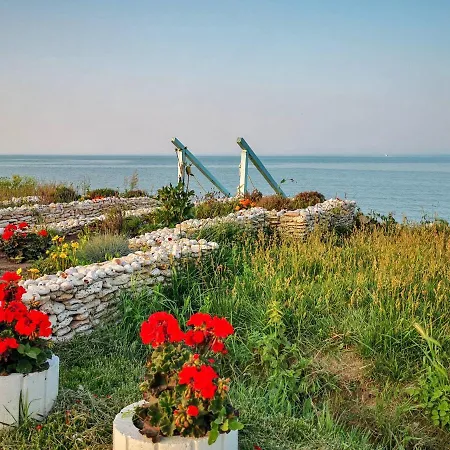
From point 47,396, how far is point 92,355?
4.50 feet

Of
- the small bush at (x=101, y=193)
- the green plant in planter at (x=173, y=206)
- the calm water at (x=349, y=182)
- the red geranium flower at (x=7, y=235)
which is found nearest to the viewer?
the red geranium flower at (x=7, y=235)

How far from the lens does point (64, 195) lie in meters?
16.4

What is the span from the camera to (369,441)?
178 inches

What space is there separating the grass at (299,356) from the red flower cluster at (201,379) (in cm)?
94

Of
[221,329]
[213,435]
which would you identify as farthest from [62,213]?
[213,435]

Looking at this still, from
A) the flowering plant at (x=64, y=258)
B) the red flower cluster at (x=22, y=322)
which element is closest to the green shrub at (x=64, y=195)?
the flowering plant at (x=64, y=258)

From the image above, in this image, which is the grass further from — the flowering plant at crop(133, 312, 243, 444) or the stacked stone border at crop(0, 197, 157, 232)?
the stacked stone border at crop(0, 197, 157, 232)

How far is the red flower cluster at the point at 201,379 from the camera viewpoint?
8.65 feet

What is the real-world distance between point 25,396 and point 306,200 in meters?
10.5

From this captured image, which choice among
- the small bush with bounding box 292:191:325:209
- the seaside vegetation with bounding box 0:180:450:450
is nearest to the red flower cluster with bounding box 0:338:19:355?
the seaside vegetation with bounding box 0:180:450:450

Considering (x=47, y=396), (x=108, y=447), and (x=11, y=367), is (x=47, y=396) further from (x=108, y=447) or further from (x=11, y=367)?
(x=108, y=447)

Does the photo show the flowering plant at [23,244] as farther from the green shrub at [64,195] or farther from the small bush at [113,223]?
the green shrub at [64,195]

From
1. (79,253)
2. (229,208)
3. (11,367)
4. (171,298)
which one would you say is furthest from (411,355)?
(229,208)

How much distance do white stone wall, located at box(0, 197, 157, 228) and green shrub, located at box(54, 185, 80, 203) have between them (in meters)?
1.93
